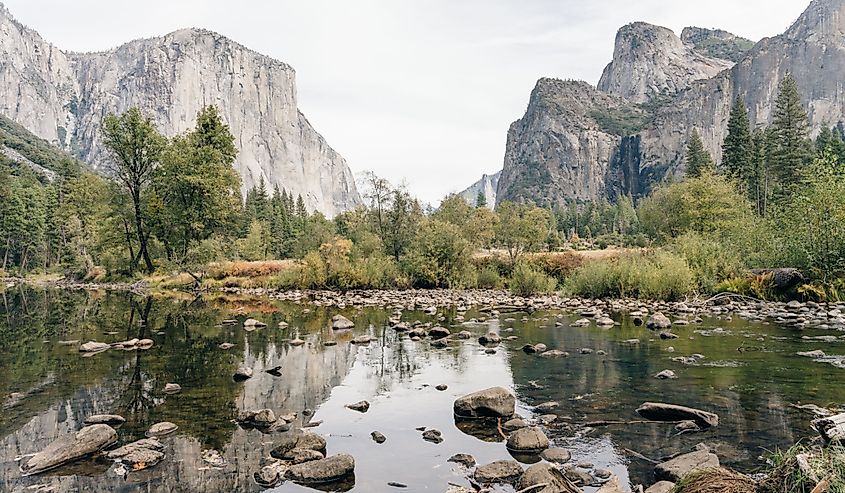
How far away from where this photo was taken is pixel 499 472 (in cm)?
749

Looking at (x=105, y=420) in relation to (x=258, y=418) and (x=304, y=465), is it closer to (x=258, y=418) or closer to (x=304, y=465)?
(x=258, y=418)

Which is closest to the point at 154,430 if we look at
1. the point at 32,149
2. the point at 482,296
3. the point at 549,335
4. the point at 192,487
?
the point at 192,487

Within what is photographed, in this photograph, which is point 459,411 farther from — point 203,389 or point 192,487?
point 203,389

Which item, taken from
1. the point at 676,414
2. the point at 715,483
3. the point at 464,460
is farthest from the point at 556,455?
the point at 715,483

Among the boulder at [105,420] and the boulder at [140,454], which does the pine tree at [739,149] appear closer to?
the boulder at [105,420]

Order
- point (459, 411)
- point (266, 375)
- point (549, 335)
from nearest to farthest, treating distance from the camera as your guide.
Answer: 1. point (459, 411)
2. point (266, 375)
3. point (549, 335)

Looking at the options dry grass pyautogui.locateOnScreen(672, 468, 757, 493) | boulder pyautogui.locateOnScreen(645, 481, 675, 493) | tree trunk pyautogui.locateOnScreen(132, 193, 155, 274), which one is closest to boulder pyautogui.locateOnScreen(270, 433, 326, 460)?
boulder pyautogui.locateOnScreen(645, 481, 675, 493)

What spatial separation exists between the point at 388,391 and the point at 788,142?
215ft

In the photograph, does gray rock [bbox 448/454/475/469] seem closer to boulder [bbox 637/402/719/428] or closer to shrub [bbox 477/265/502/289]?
boulder [bbox 637/402/719/428]

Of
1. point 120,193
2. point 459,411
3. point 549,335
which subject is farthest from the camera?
point 120,193

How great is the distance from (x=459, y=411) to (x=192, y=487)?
4852 mm

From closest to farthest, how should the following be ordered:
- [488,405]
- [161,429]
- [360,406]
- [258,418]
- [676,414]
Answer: [161,429], [676,414], [258,418], [488,405], [360,406]

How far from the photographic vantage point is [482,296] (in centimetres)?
3612

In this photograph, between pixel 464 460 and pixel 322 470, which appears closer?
pixel 322 470
